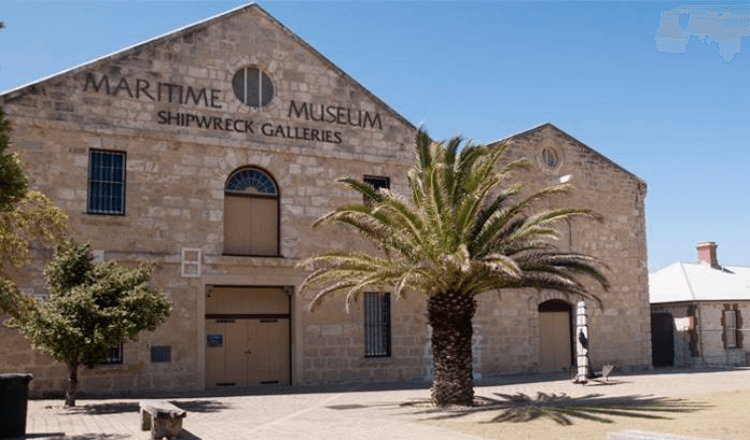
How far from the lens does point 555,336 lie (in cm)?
2809

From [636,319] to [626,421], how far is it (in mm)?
16744

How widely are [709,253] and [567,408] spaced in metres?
23.9

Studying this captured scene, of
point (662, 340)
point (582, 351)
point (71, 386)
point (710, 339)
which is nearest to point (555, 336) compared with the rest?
point (582, 351)

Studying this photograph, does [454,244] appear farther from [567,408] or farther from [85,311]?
[85,311]

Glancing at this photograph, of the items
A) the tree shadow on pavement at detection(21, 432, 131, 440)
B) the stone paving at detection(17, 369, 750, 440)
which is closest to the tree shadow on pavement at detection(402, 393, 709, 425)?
the stone paving at detection(17, 369, 750, 440)

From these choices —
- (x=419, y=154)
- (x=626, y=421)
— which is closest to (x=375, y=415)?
(x=626, y=421)

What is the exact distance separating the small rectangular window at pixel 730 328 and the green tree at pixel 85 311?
2398 centimetres

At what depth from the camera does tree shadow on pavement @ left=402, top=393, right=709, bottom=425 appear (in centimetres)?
1477

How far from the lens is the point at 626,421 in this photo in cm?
1405

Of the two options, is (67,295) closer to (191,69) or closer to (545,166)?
(191,69)

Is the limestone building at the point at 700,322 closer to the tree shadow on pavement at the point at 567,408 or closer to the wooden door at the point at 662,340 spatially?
the wooden door at the point at 662,340

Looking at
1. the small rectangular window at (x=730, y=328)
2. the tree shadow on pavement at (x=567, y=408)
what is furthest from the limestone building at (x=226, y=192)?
the small rectangular window at (x=730, y=328)

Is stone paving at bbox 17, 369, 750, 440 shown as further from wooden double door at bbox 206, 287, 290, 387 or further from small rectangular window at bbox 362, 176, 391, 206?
small rectangular window at bbox 362, 176, 391, 206

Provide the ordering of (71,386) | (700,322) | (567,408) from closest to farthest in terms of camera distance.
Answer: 1. (567,408)
2. (71,386)
3. (700,322)
